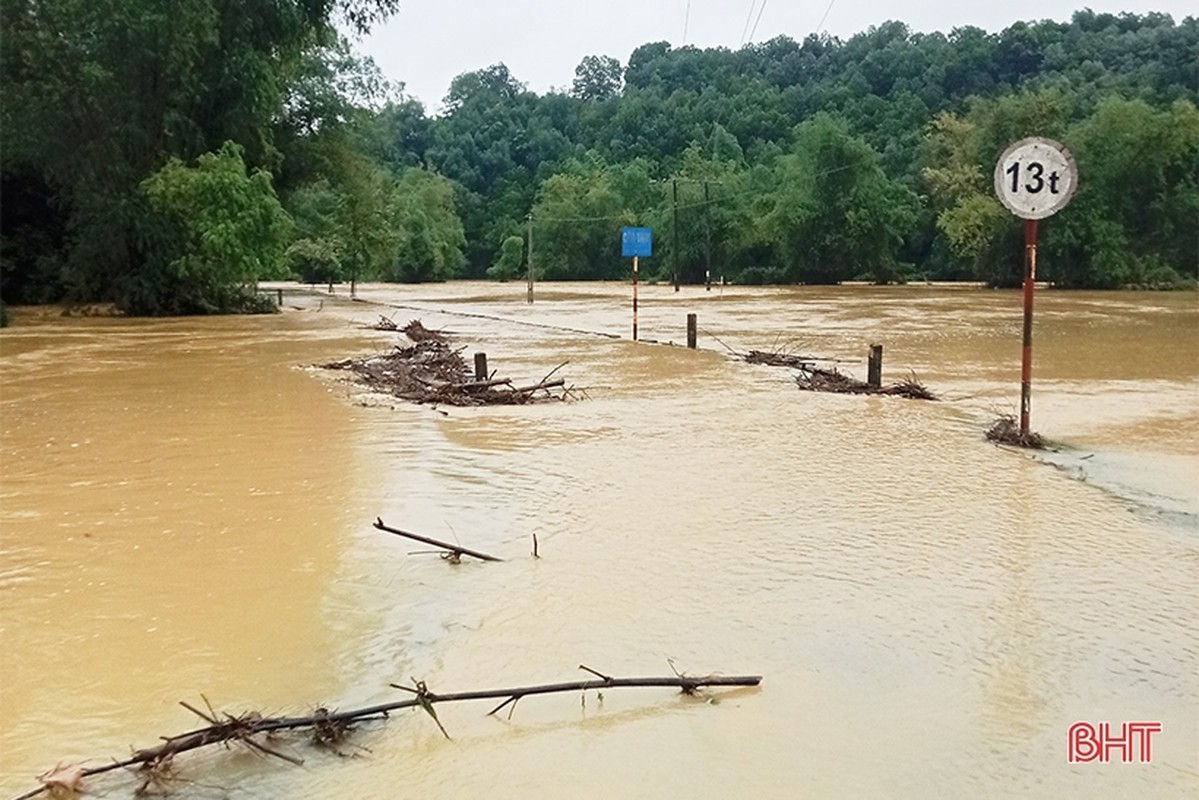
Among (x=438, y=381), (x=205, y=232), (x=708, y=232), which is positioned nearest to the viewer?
(x=438, y=381)

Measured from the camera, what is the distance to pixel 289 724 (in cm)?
393

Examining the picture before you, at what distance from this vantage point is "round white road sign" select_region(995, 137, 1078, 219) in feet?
29.5

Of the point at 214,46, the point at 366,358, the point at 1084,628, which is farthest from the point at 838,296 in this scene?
the point at 1084,628

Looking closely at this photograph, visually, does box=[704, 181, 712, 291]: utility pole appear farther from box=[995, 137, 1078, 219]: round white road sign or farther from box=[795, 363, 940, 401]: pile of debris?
box=[995, 137, 1078, 219]: round white road sign

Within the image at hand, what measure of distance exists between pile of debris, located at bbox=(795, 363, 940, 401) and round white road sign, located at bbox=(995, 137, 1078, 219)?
470cm

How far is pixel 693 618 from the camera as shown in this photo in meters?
5.29

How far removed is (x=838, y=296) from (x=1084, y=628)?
43.2 m

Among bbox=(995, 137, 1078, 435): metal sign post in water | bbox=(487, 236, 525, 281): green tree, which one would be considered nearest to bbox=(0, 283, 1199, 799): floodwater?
bbox=(995, 137, 1078, 435): metal sign post in water

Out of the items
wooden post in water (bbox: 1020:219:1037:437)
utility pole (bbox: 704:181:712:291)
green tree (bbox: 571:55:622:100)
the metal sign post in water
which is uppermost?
green tree (bbox: 571:55:622:100)

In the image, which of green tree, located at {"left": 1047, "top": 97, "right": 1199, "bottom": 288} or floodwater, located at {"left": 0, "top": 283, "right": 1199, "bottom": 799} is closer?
floodwater, located at {"left": 0, "top": 283, "right": 1199, "bottom": 799}

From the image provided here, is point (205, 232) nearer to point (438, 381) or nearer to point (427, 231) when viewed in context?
point (438, 381)

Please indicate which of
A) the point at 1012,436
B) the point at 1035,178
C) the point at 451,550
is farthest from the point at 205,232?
the point at 451,550

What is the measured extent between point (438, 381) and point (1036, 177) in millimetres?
8043

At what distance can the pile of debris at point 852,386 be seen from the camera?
13.6 meters
